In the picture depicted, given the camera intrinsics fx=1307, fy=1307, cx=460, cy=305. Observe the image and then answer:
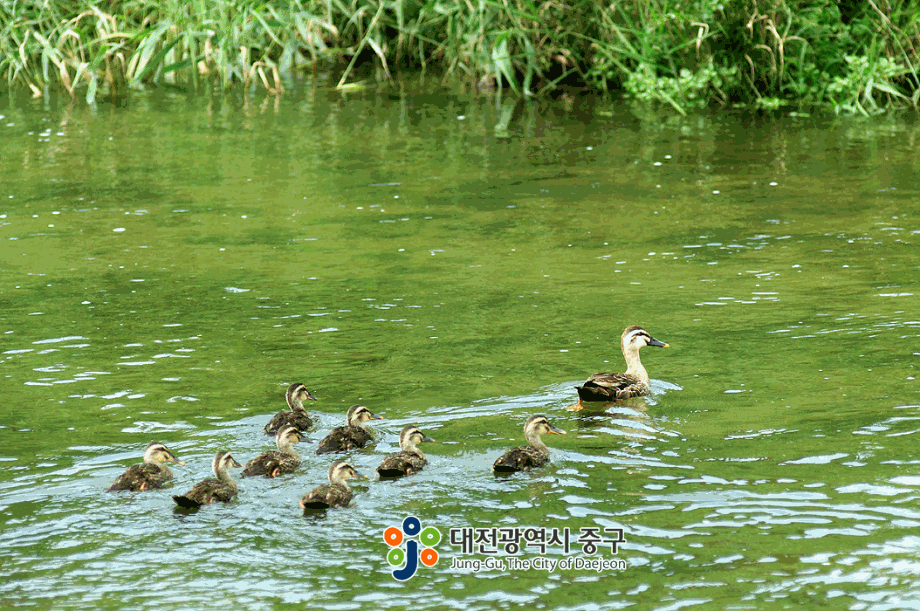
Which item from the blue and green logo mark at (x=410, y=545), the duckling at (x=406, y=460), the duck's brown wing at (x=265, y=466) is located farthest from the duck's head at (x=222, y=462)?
the blue and green logo mark at (x=410, y=545)

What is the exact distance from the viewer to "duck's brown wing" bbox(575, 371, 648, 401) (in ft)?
28.9

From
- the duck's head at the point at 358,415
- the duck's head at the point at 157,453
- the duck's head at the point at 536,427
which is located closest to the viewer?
the duck's head at the point at 157,453

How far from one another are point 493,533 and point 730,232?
7628mm

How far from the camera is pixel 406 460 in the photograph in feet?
25.0

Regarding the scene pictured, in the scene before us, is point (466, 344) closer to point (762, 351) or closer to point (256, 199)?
point (762, 351)

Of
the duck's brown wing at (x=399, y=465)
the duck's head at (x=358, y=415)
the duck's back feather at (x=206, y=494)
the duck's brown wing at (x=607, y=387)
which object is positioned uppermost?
the duck's brown wing at (x=607, y=387)

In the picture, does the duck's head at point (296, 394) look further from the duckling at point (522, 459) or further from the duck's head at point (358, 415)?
the duckling at point (522, 459)

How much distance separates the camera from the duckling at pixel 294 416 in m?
8.46

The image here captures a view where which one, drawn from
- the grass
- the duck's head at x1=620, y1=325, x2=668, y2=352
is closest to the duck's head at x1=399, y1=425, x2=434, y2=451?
the duck's head at x1=620, y1=325, x2=668, y2=352

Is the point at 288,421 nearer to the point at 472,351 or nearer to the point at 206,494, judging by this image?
the point at 206,494

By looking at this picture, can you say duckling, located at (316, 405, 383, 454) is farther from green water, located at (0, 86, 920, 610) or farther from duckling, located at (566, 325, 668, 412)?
duckling, located at (566, 325, 668, 412)

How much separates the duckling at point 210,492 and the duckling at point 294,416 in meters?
0.92

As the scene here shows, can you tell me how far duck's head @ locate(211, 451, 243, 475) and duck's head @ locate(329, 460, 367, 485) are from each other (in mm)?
624

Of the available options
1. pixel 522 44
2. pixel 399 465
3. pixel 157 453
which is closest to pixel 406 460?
pixel 399 465
